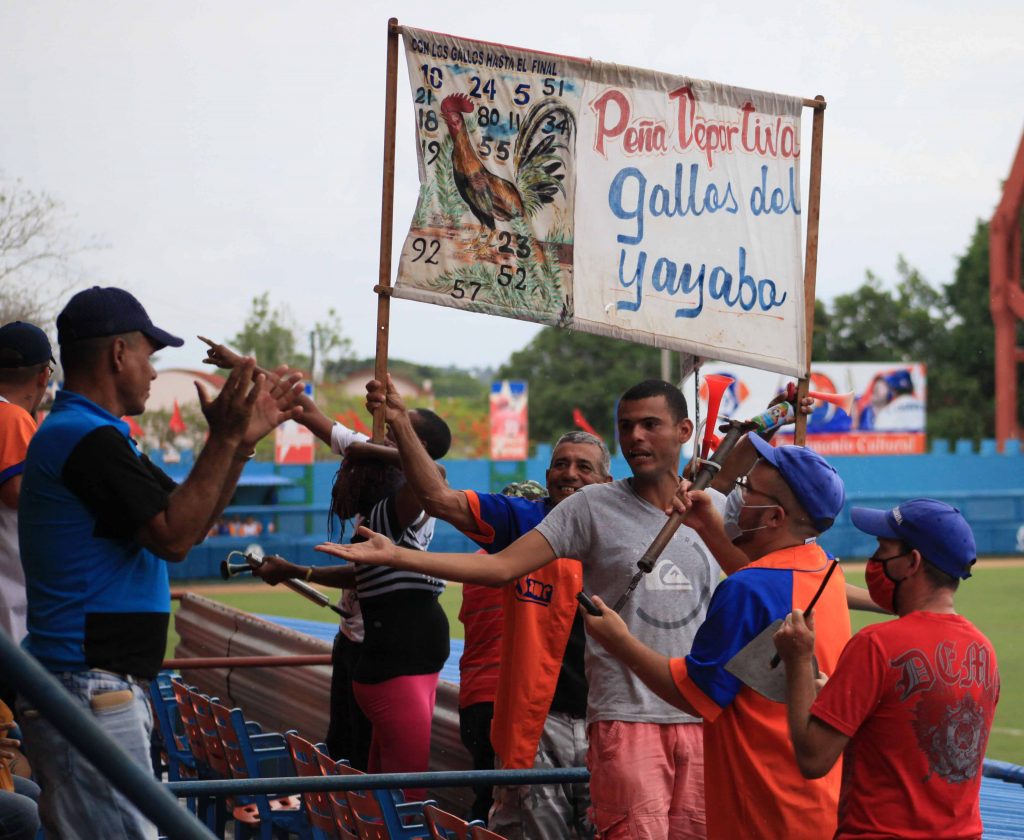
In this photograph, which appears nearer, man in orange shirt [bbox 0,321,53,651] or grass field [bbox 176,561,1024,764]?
man in orange shirt [bbox 0,321,53,651]

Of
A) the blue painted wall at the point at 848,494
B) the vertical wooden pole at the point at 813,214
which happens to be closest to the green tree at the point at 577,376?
the blue painted wall at the point at 848,494

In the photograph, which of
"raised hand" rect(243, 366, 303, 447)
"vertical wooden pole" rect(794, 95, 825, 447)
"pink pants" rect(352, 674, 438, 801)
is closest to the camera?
"raised hand" rect(243, 366, 303, 447)

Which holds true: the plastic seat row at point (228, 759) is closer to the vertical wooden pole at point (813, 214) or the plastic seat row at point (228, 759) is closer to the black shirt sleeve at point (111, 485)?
the black shirt sleeve at point (111, 485)

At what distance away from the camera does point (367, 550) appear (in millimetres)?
3697

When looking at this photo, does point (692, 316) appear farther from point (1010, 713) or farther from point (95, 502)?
point (1010, 713)

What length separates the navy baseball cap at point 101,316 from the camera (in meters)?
3.16

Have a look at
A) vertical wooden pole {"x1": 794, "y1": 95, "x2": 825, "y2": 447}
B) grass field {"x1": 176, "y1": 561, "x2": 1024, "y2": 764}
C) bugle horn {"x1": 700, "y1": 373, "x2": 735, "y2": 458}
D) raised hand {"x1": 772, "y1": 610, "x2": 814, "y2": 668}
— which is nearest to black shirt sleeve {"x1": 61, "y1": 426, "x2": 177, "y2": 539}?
raised hand {"x1": 772, "y1": 610, "x2": 814, "y2": 668}

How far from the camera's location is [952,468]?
37281mm

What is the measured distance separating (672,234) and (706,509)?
1.26 meters

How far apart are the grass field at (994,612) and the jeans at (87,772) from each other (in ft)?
29.5

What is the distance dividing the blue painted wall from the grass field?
1.53 metres

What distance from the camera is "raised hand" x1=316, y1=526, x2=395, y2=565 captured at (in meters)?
3.58

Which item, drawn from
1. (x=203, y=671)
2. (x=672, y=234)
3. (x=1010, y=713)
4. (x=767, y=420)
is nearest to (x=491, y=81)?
(x=672, y=234)

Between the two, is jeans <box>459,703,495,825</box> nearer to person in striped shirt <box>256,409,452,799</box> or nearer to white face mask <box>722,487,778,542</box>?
person in striped shirt <box>256,409,452,799</box>
